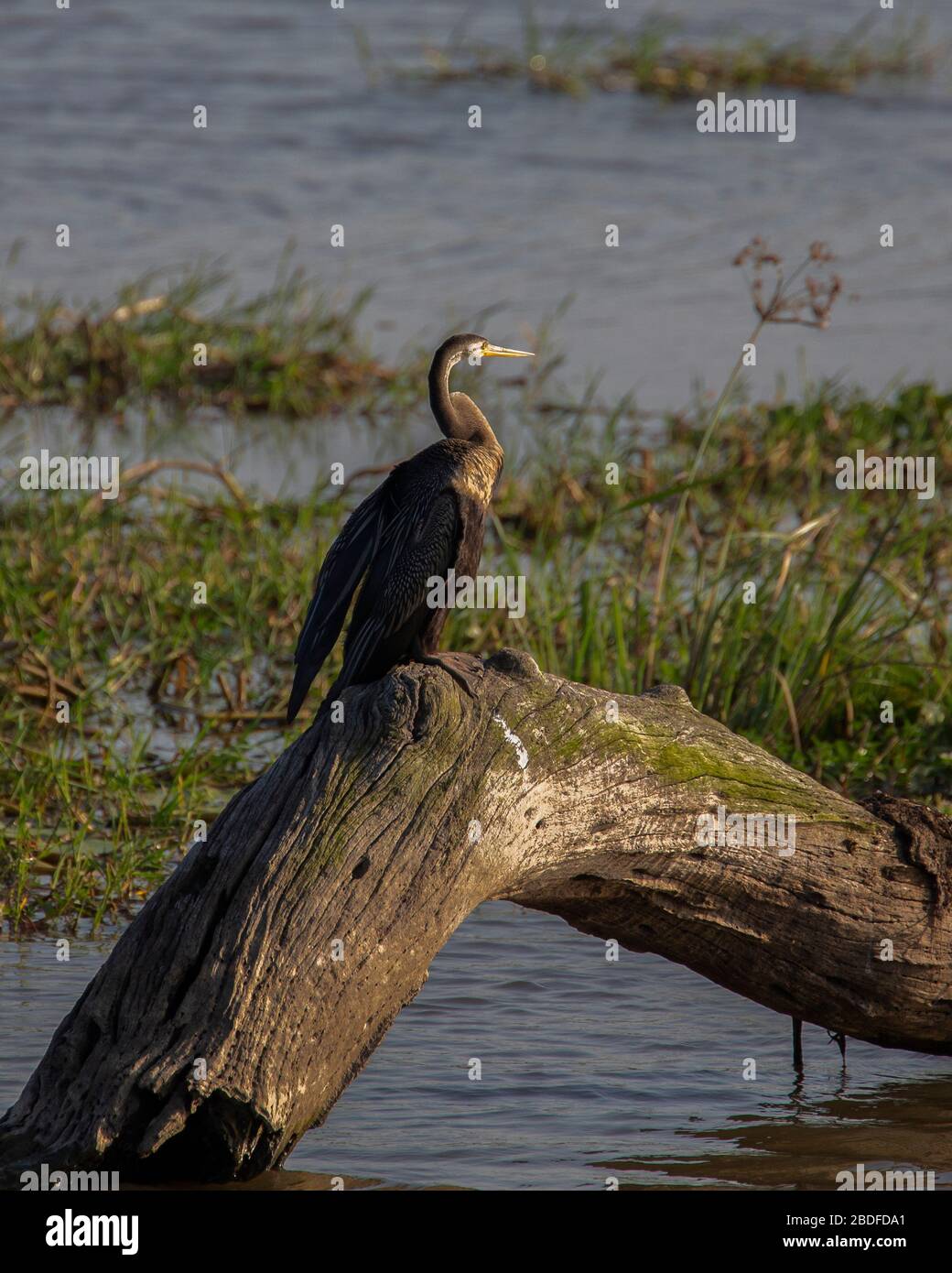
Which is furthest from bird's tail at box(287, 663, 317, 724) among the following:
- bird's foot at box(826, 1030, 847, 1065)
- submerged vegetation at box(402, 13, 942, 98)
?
submerged vegetation at box(402, 13, 942, 98)

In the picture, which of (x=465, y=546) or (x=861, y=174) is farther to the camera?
(x=861, y=174)

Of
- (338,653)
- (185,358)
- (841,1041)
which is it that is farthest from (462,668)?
(185,358)

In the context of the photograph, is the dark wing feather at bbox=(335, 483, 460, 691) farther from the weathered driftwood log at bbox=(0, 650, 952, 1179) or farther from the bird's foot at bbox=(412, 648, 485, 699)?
the weathered driftwood log at bbox=(0, 650, 952, 1179)

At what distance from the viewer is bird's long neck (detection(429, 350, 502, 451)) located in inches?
174

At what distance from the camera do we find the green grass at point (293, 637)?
5.51 meters

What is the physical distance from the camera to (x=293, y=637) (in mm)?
6730

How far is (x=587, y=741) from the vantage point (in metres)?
3.87

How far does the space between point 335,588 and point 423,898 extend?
0.85 m

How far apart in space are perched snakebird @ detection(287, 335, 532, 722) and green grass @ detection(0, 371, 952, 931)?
96 cm

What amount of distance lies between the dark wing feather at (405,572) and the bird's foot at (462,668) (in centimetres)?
16

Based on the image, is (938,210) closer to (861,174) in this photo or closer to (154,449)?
(861,174)

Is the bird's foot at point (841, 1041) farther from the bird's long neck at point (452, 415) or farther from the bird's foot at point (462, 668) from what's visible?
the bird's long neck at point (452, 415)
